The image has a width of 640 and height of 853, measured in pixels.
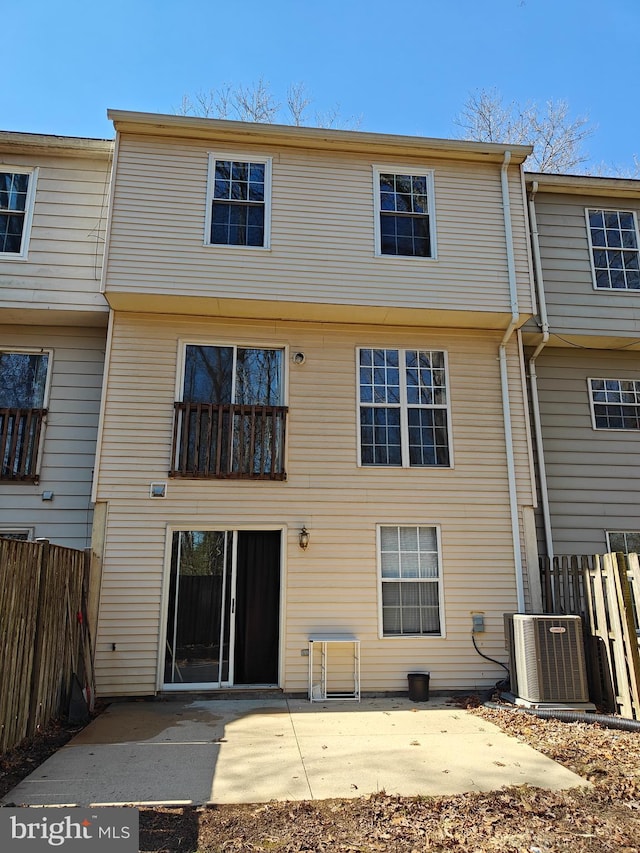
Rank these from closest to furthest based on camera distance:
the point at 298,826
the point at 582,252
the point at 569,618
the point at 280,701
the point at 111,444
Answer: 1. the point at 298,826
2. the point at 569,618
3. the point at 280,701
4. the point at 111,444
5. the point at 582,252

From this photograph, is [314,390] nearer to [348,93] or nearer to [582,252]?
[582,252]

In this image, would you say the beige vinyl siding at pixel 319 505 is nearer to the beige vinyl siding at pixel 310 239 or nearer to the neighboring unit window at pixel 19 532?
the beige vinyl siding at pixel 310 239

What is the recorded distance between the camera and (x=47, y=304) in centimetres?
796

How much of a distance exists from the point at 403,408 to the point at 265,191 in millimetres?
3734

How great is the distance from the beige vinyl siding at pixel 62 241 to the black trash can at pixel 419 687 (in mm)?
6436

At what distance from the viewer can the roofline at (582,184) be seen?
31.1ft

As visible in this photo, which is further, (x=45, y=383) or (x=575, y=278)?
(x=575, y=278)

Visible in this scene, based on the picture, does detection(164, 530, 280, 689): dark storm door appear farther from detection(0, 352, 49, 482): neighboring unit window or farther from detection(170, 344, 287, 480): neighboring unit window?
detection(0, 352, 49, 482): neighboring unit window

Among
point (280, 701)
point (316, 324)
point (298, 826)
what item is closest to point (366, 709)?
point (280, 701)

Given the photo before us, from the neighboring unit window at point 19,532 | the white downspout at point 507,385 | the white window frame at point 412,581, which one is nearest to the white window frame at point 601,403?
the white downspout at point 507,385

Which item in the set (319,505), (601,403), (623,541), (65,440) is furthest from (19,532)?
(601,403)

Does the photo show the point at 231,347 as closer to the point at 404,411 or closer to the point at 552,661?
the point at 404,411

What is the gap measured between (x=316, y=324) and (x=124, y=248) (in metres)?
2.81

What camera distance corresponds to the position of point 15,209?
8406mm
